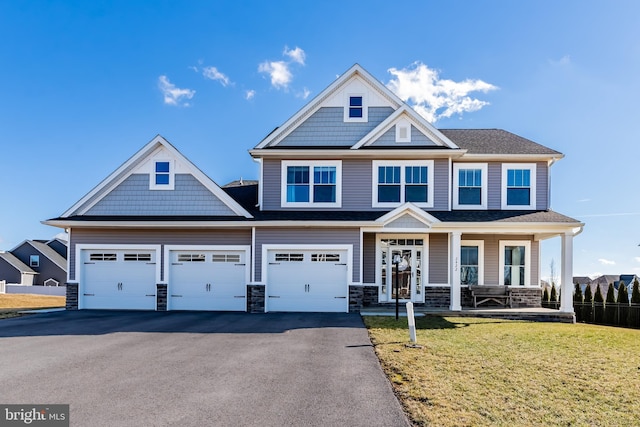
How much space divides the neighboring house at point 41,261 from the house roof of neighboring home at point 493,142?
42890mm

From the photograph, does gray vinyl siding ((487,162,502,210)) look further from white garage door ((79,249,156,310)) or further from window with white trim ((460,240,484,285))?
white garage door ((79,249,156,310))

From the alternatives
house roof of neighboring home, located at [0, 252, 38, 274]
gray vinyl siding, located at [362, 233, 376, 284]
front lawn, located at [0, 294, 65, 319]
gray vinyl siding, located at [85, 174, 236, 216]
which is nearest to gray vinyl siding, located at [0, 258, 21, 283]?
house roof of neighboring home, located at [0, 252, 38, 274]

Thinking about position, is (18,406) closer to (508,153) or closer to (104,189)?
(104,189)

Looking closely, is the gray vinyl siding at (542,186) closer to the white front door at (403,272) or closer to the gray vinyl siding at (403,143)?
the gray vinyl siding at (403,143)

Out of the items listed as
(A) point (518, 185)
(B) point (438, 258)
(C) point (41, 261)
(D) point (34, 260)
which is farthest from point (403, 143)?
(D) point (34, 260)

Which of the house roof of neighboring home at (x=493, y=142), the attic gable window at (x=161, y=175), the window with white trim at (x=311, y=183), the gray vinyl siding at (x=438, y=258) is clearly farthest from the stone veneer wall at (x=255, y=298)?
the house roof of neighboring home at (x=493, y=142)

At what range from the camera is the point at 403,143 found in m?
16.0

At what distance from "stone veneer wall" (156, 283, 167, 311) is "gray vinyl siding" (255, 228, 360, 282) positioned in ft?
11.8

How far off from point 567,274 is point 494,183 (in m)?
4.34

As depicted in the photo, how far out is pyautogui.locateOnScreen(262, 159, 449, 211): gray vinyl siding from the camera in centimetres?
1582

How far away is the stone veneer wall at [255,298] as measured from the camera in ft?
48.3

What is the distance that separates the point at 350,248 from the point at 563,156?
9311mm

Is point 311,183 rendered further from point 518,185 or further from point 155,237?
point 518,185

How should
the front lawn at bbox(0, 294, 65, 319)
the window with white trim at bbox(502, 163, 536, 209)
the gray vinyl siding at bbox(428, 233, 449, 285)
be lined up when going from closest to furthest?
the front lawn at bbox(0, 294, 65, 319), the gray vinyl siding at bbox(428, 233, 449, 285), the window with white trim at bbox(502, 163, 536, 209)
